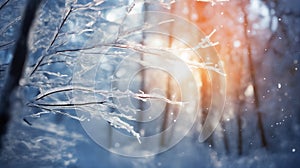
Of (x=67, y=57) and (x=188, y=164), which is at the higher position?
(x=67, y=57)

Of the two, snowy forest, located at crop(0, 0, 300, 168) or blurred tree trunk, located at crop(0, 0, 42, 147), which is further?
snowy forest, located at crop(0, 0, 300, 168)

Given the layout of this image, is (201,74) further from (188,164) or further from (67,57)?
(67,57)

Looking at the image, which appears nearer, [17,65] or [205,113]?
[17,65]

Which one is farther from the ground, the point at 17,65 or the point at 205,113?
the point at 17,65

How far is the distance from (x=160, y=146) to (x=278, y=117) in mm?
4918

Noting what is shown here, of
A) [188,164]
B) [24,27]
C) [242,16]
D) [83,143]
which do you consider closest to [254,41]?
[242,16]

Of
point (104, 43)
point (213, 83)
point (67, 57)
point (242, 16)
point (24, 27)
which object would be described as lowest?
point (213, 83)

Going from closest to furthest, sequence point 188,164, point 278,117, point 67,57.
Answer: point 67,57, point 188,164, point 278,117

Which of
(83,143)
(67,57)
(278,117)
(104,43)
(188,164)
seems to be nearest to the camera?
(104,43)

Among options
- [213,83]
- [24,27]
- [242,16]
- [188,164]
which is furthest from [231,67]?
[24,27]

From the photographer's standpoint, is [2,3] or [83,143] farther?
[83,143]

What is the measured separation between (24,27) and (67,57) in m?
2.03

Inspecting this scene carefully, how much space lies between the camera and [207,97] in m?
12.1

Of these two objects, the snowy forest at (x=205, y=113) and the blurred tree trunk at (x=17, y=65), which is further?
the snowy forest at (x=205, y=113)
